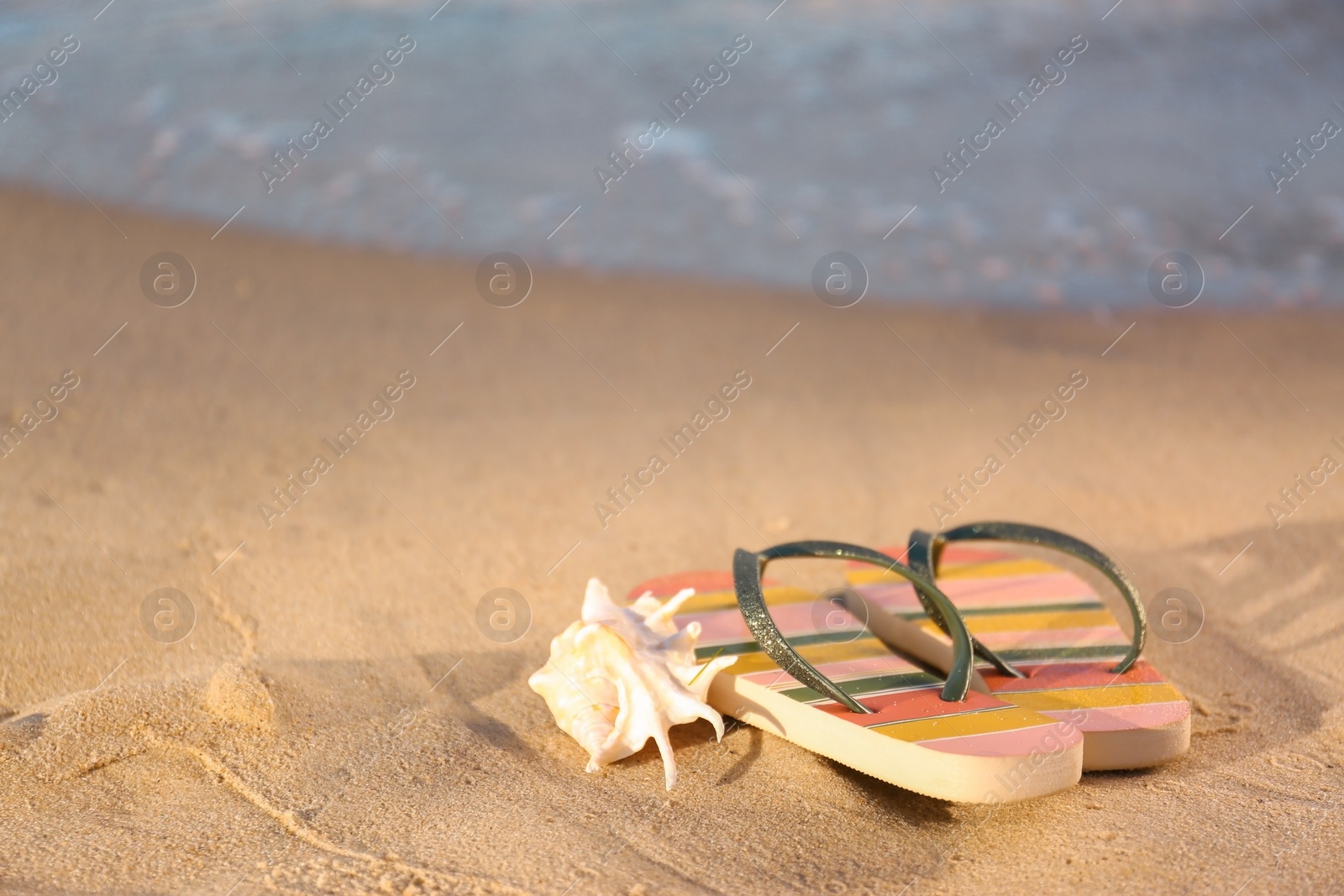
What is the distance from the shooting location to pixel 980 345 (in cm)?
514

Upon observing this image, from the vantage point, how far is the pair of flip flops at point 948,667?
2125 millimetres

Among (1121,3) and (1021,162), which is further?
(1121,3)

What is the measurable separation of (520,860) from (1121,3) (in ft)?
34.8

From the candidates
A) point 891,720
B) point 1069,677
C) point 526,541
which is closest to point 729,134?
point 526,541

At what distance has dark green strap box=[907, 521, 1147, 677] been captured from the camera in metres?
2.52

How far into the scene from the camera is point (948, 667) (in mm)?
2768

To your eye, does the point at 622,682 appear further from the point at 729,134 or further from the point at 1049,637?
the point at 729,134

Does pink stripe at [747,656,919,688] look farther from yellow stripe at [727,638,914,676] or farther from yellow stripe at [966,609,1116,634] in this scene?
yellow stripe at [966,609,1116,634]

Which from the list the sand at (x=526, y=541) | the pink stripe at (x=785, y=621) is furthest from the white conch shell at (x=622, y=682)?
the pink stripe at (x=785, y=621)

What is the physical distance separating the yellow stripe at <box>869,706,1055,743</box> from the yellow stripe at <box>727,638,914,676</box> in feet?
1.11

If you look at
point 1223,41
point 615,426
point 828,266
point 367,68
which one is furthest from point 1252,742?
point 1223,41

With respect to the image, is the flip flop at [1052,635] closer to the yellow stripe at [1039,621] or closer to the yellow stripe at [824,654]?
the yellow stripe at [1039,621]

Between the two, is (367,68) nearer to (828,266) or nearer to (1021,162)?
(828,266)

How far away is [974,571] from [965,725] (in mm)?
949
